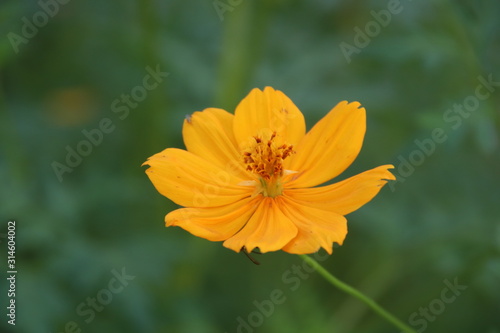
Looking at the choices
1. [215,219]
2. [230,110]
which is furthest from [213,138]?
[230,110]

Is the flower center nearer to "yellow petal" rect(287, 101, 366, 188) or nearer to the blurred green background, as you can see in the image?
"yellow petal" rect(287, 101, 366, 188)

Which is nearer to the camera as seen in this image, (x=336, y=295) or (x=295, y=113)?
(x=295, y=113)

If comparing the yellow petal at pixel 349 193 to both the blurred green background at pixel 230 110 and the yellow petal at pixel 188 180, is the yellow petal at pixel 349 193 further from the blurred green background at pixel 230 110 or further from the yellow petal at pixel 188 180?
the blurred green background at pixel 230 110

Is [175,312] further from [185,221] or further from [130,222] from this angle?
[185,221]

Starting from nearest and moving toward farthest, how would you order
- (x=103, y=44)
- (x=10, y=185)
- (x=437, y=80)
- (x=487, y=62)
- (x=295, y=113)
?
1. (x=295, y=113)
2. (x=487, y=62)
3. (x=10, y=185)
4. (x=437, y=80)
5. (x=103, y=44)

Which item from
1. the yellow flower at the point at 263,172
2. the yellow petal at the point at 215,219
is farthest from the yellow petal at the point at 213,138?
the yellow petal at the point at 215,219

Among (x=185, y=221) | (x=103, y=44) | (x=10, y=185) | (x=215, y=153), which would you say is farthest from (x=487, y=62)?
(x=103, y=44)

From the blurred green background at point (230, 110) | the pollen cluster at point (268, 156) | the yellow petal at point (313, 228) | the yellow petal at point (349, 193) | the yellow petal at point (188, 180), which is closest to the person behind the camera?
the yellow petal at point (313, 228)

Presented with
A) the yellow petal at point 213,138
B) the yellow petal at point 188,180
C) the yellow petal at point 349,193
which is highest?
the yellow petal at point 213,138
